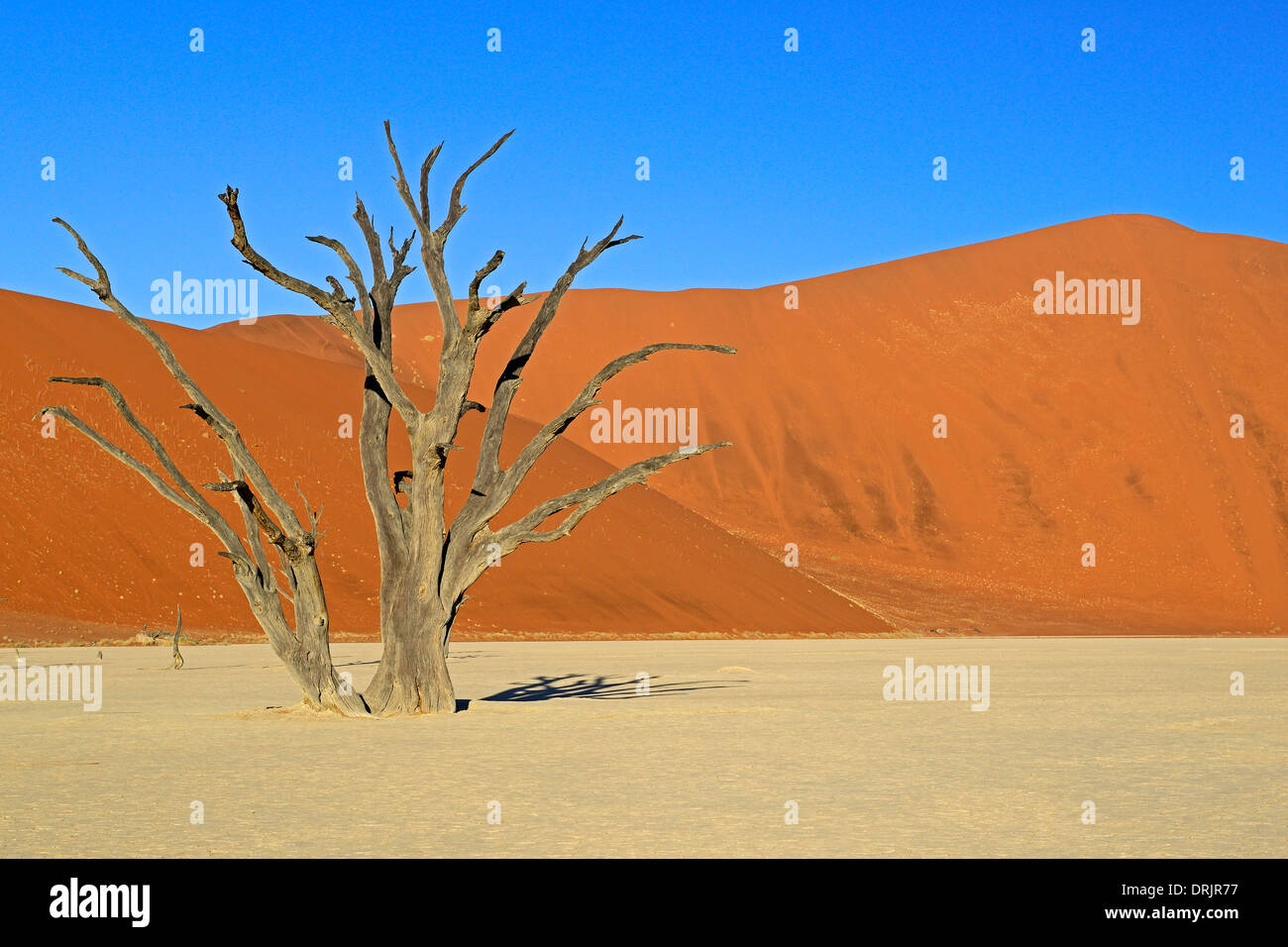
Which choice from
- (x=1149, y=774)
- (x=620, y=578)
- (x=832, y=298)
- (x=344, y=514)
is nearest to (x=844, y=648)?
(x=620, y=578)

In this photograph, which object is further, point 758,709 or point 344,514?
point 344,514

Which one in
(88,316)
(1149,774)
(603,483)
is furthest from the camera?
(88,316)

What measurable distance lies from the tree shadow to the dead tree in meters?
4.09

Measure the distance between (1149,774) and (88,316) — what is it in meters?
65.4

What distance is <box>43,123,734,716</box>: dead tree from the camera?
17.8m

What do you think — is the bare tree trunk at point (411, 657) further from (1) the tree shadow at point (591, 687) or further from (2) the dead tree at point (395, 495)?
(1) the tree shadow at point (591, 687)

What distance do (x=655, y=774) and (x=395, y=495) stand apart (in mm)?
6973

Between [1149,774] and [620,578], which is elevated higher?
[620,578]

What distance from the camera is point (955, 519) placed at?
284ft

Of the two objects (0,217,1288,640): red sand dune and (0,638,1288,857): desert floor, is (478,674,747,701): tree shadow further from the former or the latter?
→ (0,217,1288,640): red sand dune
